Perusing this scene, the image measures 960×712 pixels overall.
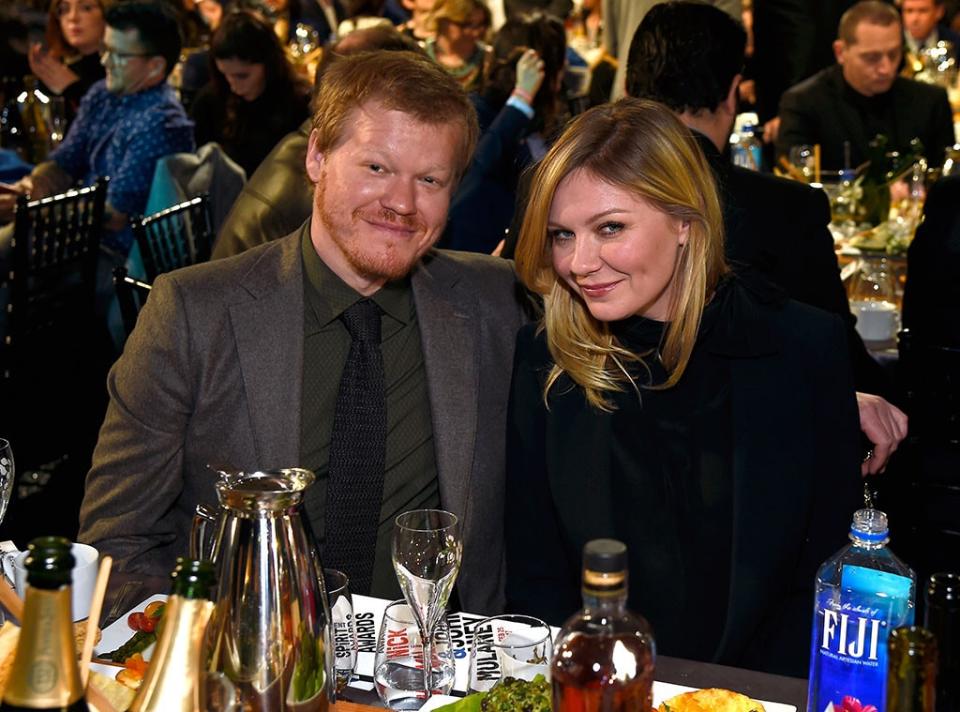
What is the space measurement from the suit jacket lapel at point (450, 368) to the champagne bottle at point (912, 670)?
110 centimetres

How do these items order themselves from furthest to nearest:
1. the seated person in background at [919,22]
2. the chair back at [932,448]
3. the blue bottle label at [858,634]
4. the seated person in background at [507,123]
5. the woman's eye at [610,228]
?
the seated person in background at [919,22], the seated person in background at [507,123], the chair back at [932,448], the woman's eye at [610,228], the blue bottle label at [858,634]

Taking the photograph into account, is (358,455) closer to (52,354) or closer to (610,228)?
(610,228)

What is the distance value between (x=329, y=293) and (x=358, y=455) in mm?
275

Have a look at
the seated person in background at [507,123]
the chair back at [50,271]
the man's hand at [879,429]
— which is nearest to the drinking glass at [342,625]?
the man's hand at [879,429]

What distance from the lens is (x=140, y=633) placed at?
1.53m

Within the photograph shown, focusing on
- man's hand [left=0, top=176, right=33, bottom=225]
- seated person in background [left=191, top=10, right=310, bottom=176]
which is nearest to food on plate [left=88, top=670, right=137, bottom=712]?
man's hand [left=0, top=176, right=33, bottom=225]

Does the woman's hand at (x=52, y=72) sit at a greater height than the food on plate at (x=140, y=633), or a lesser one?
greater

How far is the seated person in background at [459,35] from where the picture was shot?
6191mm

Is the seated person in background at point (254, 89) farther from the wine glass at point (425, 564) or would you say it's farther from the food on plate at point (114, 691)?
the food on plate at point (114, 691)

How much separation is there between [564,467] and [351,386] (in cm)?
39

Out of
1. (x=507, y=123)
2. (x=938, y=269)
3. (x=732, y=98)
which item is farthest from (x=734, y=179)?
(x=507, y=123)

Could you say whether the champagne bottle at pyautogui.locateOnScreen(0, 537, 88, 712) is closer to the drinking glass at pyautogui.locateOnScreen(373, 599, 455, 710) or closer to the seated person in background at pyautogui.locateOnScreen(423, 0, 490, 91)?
the drinking glass at pyautogui.locateOnScreen(373, 599, 455, 710)

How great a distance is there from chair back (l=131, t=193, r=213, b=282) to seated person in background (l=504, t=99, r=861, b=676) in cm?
162

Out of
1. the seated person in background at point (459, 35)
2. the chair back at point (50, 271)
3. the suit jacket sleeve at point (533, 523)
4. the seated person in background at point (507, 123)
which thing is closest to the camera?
the suit jacket sleeve at point (533, 523)
